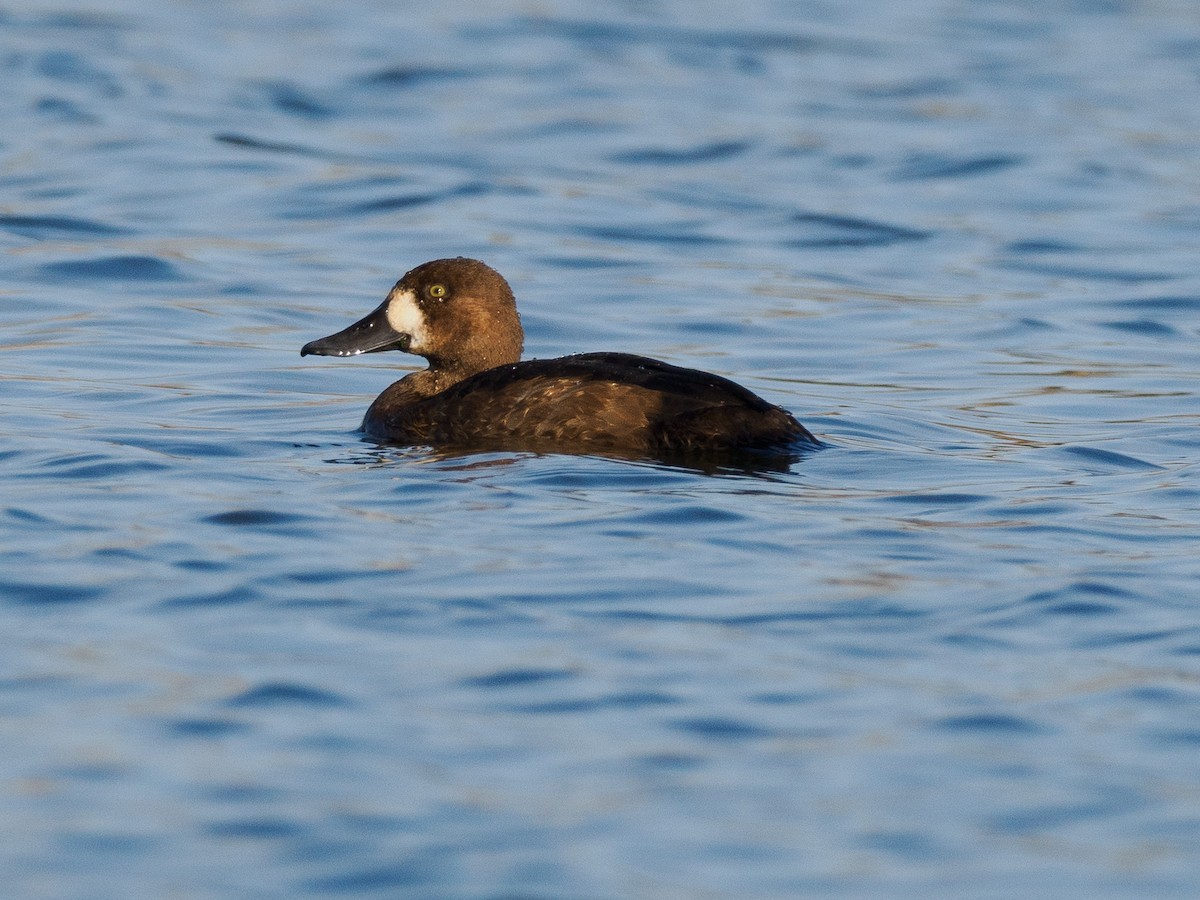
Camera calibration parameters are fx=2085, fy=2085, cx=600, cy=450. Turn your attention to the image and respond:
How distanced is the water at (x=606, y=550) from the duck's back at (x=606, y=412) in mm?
163

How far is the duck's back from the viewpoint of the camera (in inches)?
282

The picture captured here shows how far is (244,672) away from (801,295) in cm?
749

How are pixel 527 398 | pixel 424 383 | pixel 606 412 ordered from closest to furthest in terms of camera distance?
pixel 606 412, pixel 527 398, pixel 424 383

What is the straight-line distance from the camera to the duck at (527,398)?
7180 millimetres

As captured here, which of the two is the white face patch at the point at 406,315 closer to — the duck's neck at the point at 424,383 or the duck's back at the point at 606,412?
the duck's neck at the point at 424,383

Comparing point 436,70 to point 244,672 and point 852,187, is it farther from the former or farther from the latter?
point 244,672

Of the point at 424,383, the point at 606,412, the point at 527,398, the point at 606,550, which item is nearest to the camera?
the point at 606,550

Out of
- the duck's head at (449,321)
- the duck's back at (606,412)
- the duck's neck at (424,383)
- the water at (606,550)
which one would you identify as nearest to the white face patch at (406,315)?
the duck's head at (449,321)

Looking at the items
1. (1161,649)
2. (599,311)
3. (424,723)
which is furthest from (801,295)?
(424,723)

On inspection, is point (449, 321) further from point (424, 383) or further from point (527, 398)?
point (527, 398)

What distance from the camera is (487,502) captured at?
6664 millimetres

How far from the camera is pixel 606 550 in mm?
6113

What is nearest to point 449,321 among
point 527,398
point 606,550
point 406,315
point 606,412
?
point 406,315

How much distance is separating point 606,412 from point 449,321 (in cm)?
129
